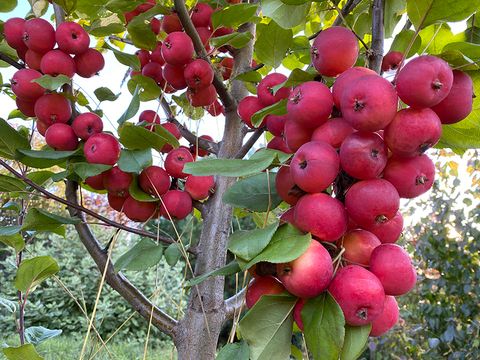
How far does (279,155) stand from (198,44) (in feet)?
1.42

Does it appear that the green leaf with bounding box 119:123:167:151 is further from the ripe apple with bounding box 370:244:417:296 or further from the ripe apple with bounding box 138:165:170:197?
the ripe apple with bounding box 370:244:417:296

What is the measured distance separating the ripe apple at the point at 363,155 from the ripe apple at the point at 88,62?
58 centimetres

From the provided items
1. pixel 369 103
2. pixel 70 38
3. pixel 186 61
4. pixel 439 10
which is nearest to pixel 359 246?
pixel 369 103

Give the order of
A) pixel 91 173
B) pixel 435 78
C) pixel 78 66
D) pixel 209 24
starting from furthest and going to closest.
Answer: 1. pixel 209 24
2. pixel 78 66
3. pixel 91 173
4. pixel 435 78

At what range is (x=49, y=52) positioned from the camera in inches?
33.1

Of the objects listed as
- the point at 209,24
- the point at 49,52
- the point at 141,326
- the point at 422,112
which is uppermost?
the point at 209,24

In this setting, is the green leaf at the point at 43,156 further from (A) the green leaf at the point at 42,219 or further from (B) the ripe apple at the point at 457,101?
(B) the ripe apple at the point at 457,101

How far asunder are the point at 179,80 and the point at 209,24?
0.54ft

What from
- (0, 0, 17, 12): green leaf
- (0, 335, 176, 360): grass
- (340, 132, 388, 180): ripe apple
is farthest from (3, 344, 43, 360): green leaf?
(0, 335, 176, 360): grass

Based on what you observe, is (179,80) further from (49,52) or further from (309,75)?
(309,75)

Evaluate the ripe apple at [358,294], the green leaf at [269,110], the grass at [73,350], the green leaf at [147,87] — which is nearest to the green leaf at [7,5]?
the green leaf at [147,87]

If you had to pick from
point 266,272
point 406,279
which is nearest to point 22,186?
point 266,272

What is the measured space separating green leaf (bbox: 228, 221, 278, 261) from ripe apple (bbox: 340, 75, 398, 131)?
0.13 metres

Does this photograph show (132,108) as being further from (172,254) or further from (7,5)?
(7,5)
